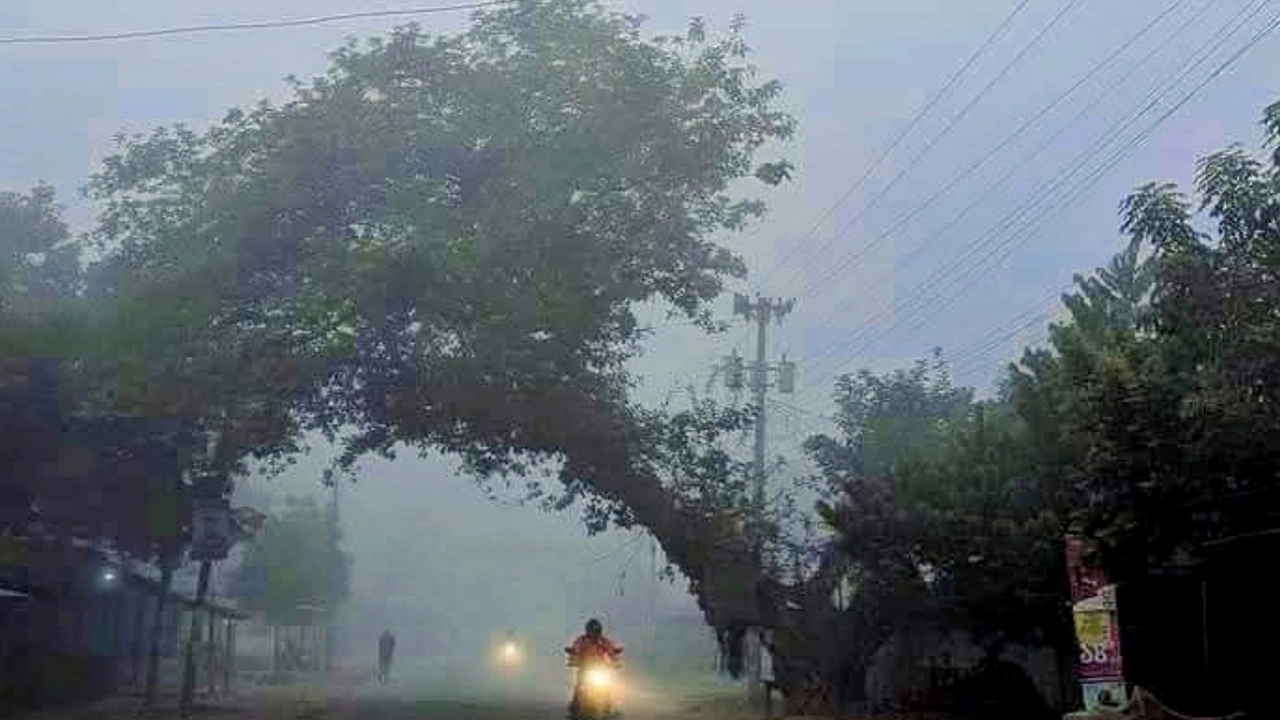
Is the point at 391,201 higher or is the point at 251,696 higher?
the point at 391,201

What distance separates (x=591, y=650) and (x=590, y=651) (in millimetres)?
20

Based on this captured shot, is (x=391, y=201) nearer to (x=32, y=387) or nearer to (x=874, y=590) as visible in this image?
(x=32, y=387)

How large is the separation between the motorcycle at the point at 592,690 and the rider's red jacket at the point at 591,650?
0.03 meters

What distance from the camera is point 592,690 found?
19031 millimetres

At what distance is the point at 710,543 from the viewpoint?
90.7 feet

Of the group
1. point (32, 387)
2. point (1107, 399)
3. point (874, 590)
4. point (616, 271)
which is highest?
point (616, 271)

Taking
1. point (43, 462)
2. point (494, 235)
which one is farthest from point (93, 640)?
point (494, 235)

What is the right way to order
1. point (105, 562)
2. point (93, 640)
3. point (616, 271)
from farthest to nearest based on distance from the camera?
point (93, 640) → point (105, 562) → point (616, 271)

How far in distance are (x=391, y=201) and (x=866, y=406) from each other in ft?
45.3

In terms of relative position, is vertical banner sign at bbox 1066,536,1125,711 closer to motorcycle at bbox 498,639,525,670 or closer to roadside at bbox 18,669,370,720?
roadside at bbox 18,669,370,720

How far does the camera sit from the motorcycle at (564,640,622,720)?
19.0 m

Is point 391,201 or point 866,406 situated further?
point 866,406

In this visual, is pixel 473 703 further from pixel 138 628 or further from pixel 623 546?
pixel 623 546

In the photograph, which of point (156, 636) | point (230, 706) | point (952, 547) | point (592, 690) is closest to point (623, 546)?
point (230, 706)
